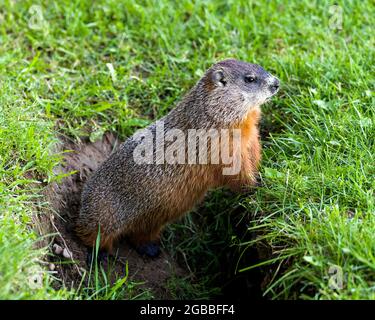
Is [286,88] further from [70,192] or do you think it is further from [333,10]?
[70,192]

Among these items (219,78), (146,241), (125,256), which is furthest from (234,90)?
(125,256)

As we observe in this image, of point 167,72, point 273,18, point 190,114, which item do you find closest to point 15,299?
point 190,114

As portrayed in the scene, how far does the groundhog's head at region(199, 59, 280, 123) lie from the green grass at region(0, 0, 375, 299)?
52cm

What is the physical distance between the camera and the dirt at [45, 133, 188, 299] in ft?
17.3

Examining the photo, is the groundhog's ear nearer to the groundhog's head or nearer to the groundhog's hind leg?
the groundhog's head

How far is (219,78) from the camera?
17.0ft

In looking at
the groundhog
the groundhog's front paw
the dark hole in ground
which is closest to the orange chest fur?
the groundhog

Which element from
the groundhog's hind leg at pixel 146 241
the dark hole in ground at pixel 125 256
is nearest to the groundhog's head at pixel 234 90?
the dark hole in ground at pixel 125 256

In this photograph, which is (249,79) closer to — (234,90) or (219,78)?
(234,90)

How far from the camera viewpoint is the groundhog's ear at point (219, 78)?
5.18 m

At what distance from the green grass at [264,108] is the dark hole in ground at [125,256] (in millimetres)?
159

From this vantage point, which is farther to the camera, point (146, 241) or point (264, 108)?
point (264, 108)

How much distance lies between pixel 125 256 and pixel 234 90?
2.04 metres
